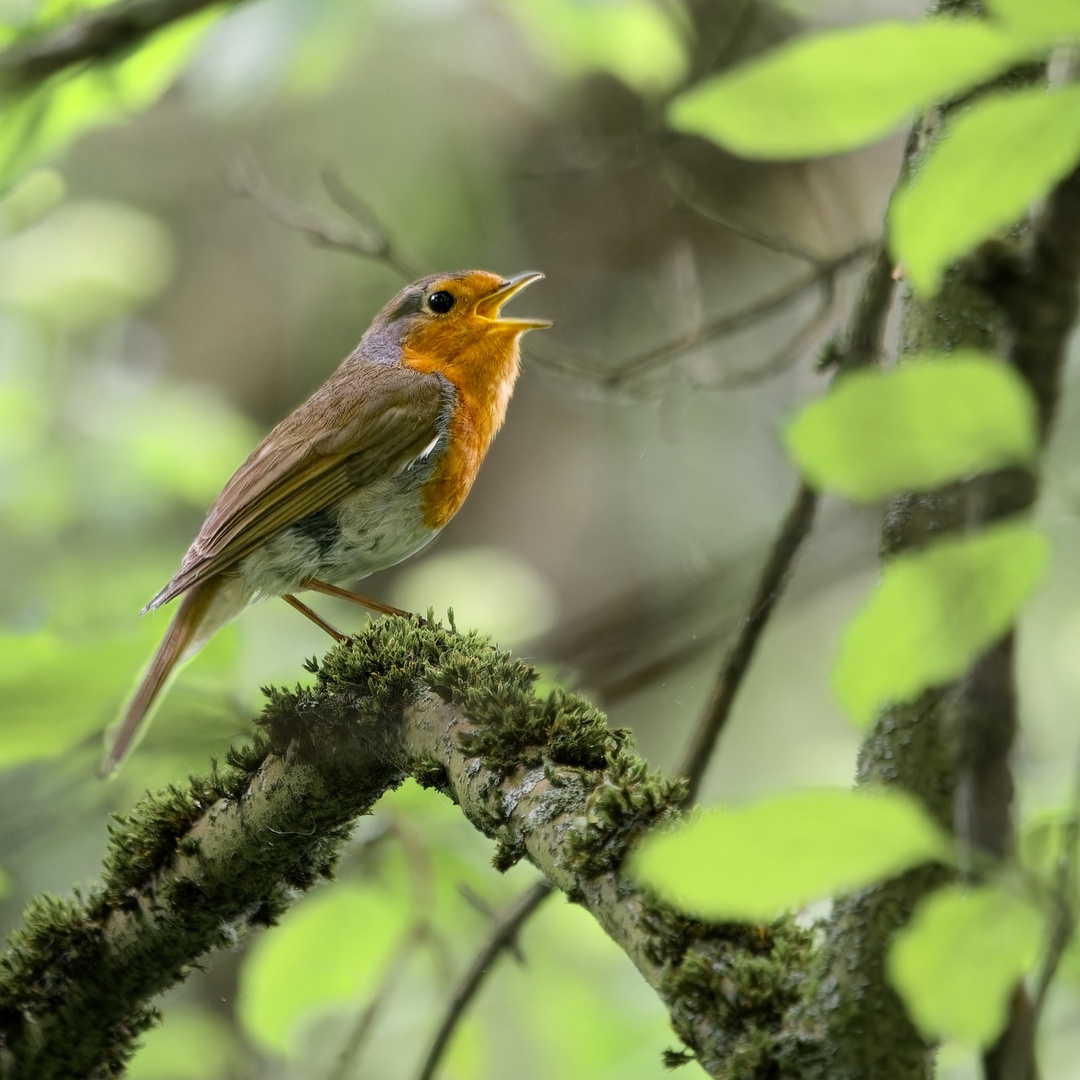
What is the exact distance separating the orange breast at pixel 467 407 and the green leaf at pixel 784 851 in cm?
295

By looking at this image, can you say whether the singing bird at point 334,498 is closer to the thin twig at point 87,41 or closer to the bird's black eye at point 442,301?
the bird's black eye at point 442,301

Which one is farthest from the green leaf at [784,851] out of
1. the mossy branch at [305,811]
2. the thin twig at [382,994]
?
the thin twig at [382,994]

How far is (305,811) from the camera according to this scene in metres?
2.06

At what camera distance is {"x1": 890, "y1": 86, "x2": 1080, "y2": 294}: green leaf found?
2.63 ft

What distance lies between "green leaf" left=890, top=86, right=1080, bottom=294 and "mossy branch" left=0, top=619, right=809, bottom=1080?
0.99 m

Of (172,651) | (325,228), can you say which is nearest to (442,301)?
(325,228)

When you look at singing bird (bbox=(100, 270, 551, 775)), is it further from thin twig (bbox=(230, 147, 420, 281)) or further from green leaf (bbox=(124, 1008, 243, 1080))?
green leaf (bbox=(124, 1008, 243, 1080))

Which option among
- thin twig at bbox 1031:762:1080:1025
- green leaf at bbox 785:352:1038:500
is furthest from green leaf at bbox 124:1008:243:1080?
green leaf at bbox 785:352:1038:500

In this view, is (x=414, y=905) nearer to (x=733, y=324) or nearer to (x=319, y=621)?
(x=319, y=621)

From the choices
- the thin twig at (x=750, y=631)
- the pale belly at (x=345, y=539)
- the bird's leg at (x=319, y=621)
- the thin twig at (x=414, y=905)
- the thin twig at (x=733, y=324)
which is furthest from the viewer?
the pale belly at (x=345, y=539)

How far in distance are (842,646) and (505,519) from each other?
20.8ft

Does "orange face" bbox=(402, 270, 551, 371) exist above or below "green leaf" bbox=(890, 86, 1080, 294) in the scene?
above

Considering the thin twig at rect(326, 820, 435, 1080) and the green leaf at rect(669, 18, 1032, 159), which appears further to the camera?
the thin twig at rect(326, 820, 435, 1080)

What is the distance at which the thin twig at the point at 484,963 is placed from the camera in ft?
8.58
